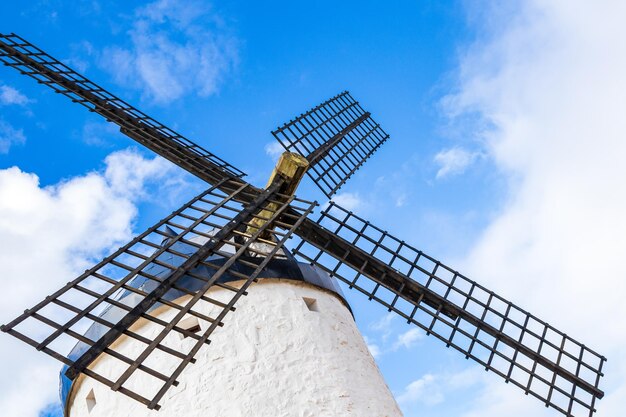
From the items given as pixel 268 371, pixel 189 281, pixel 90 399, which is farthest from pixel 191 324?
pixel 90 399

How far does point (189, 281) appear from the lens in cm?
636

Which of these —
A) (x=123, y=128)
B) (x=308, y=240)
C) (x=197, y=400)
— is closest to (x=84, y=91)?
(x=123, y=128)

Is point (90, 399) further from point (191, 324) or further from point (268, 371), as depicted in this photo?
point (268, 371)

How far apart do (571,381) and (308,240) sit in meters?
3.86

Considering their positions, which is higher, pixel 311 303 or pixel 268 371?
pixel 311 303

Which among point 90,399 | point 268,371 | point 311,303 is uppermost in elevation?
point 311,303

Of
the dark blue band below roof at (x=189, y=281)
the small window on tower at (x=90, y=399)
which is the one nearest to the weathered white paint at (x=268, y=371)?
the small window on tower at (x=90, y=399)

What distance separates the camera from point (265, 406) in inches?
199

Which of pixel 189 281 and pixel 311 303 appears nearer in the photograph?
pixel 189 281

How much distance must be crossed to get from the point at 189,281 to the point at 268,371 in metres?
1.57

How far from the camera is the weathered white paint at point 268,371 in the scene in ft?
16.8

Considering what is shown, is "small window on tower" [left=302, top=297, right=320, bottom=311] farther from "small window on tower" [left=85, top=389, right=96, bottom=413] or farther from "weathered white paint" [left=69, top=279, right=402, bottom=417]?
"small window on tower" [left=85, top=389, right=96, bottom=413]

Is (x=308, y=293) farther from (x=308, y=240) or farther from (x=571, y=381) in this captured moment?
(x=571, y=381)

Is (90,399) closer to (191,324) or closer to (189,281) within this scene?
(191,324)
